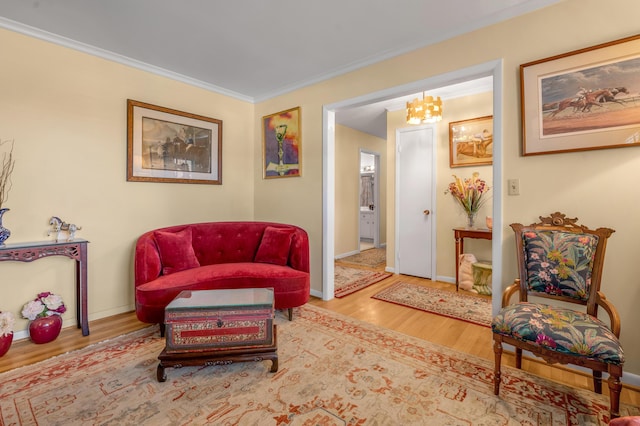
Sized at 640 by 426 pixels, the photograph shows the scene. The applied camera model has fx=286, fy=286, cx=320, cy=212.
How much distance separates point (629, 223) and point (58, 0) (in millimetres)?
4239

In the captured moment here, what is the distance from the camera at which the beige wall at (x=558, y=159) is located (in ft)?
6.07

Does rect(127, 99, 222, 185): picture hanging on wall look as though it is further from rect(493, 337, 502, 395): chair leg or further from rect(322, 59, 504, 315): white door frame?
rect(493, 337, 502, 395): chair leg

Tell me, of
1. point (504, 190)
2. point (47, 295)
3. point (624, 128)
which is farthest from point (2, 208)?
point (624, 128)

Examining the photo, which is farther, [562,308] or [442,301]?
[442,301]

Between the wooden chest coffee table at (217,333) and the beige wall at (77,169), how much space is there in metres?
1.59

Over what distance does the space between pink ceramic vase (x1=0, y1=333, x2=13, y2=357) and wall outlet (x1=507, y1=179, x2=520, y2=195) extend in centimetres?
405

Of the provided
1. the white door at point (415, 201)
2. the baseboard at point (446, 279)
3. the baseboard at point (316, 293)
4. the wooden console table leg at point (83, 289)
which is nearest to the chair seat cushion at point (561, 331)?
the baseboard at point (316, 293)

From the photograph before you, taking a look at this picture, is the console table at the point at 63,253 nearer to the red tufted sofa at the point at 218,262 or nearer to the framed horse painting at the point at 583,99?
the red tufted sofa at the point at 218,262

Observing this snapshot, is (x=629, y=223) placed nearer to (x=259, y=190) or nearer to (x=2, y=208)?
(x=259, y=190)

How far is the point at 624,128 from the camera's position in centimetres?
183

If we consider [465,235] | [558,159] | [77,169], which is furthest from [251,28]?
[465,235]

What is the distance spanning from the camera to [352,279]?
4320 millimetres

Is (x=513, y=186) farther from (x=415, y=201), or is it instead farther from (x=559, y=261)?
(x=415, y=201)

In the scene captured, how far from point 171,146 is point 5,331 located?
2.18 meters
